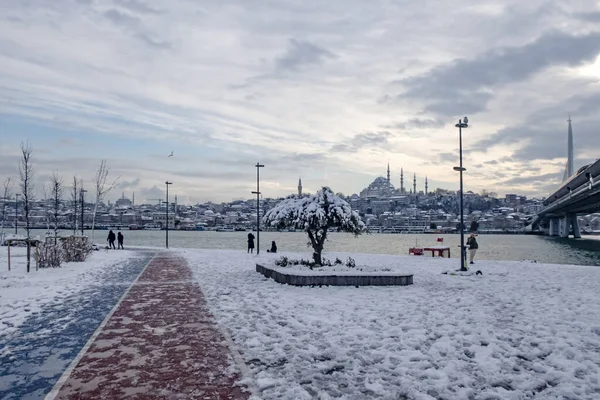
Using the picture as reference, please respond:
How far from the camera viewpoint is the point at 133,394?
5566 mm

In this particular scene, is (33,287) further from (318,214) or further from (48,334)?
(318,214)

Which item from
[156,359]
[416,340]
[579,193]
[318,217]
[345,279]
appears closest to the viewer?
[156,359]

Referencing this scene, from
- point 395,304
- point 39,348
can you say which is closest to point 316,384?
point 39,348

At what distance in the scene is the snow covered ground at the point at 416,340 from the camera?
5.96 meters

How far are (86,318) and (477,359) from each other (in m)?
8.19

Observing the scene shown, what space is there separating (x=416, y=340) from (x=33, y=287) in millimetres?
12913

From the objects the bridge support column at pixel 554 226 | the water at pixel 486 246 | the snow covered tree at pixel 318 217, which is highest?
the snow covered tree at pixel 318 217

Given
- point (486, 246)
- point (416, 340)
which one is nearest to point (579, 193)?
point (486, 246)

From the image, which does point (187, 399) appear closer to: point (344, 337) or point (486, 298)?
point (344, 337)

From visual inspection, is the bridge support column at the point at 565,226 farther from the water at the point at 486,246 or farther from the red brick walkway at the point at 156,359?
the red brick walkway at the point at 156,359

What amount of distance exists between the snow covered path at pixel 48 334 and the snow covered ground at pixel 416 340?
2.72 metres

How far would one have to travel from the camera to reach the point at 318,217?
17203 mm

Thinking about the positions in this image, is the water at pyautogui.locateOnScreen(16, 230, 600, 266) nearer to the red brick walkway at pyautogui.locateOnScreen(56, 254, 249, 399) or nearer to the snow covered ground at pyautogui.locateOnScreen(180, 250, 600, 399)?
the snow covered ground at pyautogui.locateOnScreen(180, 250, 600, 399)

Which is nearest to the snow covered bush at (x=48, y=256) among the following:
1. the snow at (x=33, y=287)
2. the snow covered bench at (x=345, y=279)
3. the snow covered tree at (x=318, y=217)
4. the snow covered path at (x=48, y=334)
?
the snow at (x=33, y=287)
